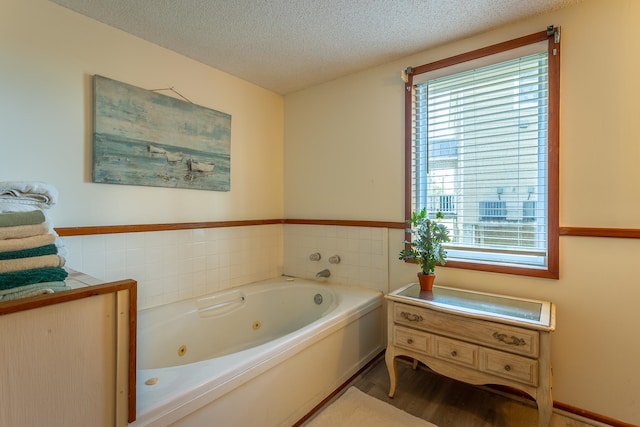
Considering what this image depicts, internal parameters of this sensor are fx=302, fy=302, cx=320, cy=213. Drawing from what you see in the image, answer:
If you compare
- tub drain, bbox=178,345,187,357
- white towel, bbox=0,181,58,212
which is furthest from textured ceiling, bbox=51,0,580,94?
tub drain, bbox=178,345,187,357

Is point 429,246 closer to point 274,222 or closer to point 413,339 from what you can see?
point 413,339

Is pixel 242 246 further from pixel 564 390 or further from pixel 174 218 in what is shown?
pixel 564 390

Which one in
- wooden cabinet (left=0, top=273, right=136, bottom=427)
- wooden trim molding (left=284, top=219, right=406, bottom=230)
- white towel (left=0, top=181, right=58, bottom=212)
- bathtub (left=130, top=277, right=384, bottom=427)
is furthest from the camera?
wooden trim molding (left=284, top=219, right=406, bottom=230)

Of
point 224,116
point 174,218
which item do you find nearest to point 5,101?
point 174,218

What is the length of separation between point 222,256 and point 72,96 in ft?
4.57

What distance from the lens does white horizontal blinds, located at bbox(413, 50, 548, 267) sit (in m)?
1.81

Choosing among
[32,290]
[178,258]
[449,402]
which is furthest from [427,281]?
[32,290]

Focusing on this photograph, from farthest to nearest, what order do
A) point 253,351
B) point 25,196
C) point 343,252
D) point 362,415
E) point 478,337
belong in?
1. point 343,252
2. point 362,415
3. point 478,337
4. point 253,351
5. point 25,196

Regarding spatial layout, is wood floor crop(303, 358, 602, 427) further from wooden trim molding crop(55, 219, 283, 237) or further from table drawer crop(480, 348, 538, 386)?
wooden trim molding crop(55, 219, 283, 237)

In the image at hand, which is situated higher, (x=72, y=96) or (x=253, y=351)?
(x=72, y=96)

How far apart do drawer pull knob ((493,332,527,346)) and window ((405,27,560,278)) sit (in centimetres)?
51

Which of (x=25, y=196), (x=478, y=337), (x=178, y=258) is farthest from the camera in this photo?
(x=178, y=258)

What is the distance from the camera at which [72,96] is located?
1703 mm

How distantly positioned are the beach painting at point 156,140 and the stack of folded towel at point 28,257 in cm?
96
